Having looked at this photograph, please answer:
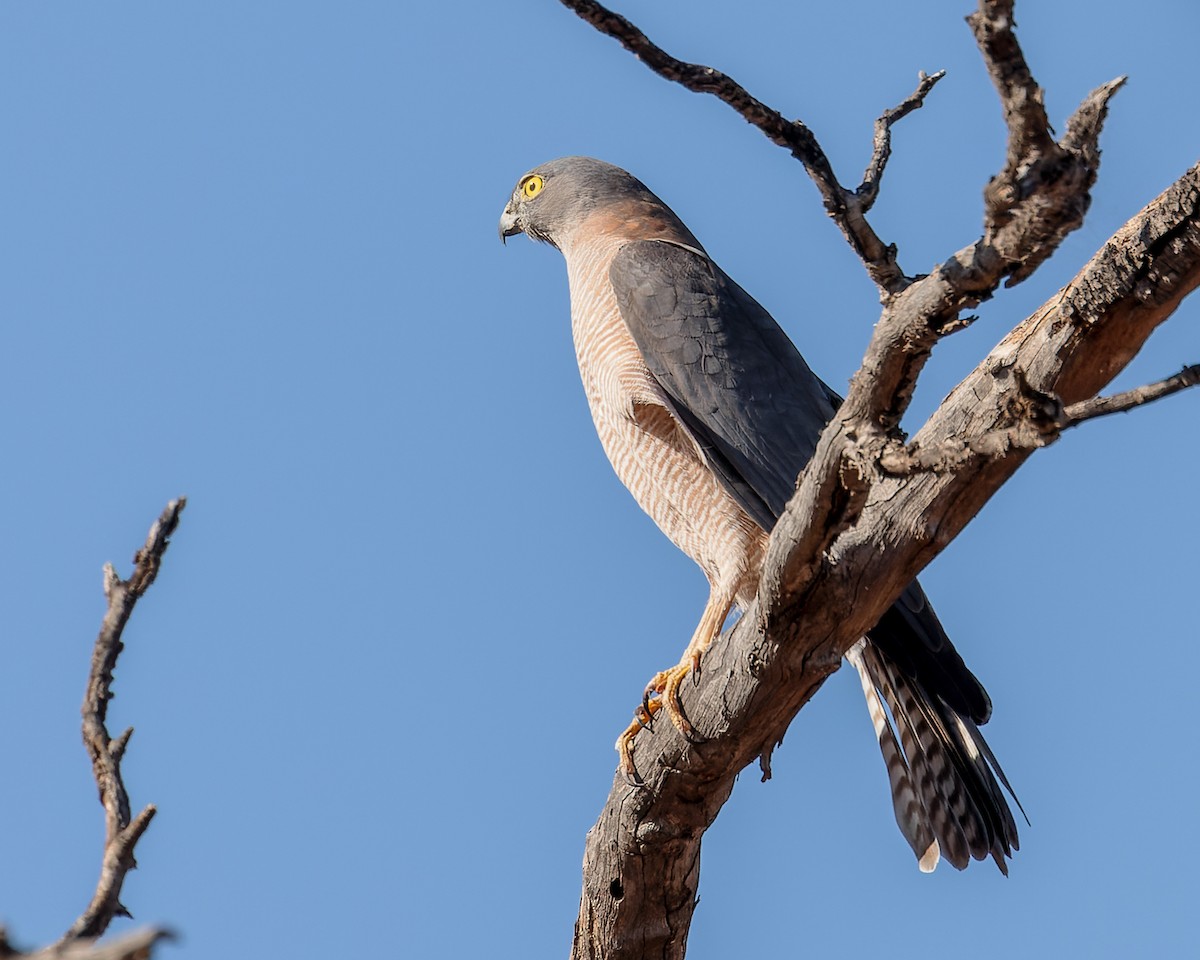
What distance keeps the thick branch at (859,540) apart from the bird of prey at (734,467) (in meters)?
0.20

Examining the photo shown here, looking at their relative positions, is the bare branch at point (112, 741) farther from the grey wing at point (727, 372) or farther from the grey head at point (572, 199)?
the grey head at point (572, 199)

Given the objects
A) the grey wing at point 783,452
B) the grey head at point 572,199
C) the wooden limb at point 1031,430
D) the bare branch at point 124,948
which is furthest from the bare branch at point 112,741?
the grey head at point 572,199

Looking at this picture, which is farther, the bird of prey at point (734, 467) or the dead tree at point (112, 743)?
the bird of prey at point (734, 467)

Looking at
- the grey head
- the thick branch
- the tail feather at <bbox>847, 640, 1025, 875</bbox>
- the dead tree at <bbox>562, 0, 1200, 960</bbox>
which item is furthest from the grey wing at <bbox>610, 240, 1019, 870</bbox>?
the grey head

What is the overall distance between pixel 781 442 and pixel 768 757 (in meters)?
1.19

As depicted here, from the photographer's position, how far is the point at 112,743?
2498 mm

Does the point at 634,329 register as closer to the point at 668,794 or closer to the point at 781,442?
the point at 781,442

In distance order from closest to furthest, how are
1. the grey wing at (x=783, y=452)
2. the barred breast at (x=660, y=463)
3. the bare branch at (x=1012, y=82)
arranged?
the bare branch at (x=1012, y=82) → the grey wing at (x=783, y=452) → the barred breast at (x=660, y=463)

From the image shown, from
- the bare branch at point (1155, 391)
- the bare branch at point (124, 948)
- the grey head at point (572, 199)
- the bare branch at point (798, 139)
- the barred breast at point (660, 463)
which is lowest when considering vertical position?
the bare branch at point (124, 948)

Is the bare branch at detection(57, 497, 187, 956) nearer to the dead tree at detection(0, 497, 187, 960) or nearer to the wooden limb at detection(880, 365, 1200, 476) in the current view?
the dead tree at detection(0, 497, 187, 960)

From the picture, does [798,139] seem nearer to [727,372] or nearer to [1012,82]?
[1012,82]

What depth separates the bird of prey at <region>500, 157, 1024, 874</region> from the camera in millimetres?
4770

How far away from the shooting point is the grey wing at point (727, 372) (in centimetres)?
502

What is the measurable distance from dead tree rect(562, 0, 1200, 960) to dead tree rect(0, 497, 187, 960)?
1256 mm
